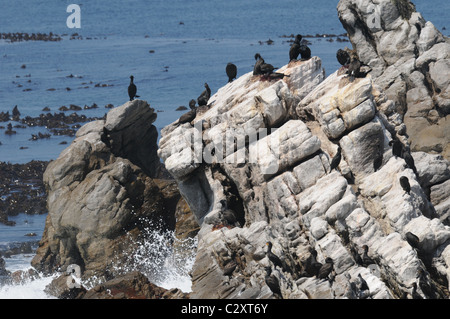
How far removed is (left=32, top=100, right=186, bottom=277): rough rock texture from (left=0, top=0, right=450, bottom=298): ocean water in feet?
7.85

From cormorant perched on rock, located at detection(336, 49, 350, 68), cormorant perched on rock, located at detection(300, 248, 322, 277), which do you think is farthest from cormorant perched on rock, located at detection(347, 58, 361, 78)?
cormorant perched on rock, located at detection(300, 248, 322, 277)

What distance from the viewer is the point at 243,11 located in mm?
137000

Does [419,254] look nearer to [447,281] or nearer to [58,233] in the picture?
[447,281]

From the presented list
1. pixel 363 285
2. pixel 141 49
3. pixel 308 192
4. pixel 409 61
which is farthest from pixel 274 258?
pixel 141 49

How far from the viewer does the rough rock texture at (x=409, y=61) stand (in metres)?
41.3

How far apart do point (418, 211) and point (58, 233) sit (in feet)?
54.9

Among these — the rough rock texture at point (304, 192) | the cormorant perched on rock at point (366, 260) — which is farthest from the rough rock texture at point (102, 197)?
the cormorant perched on rock at point (366, 260)

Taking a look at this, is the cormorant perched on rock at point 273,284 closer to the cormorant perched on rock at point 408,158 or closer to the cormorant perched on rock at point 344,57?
the cormorant perched on rock at point 408,158

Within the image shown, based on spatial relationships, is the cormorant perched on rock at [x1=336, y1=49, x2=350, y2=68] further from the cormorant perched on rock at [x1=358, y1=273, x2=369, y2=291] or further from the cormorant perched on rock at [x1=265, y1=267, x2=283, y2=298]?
the cormorant perched on rock at [x1=358, y1=273, x2=369, y2=291]

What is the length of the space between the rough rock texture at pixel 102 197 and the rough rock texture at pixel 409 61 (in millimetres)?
11767

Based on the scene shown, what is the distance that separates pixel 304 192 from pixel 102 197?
11.3 meters

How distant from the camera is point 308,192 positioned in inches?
1172

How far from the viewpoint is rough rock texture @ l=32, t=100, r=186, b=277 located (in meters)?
37.8
